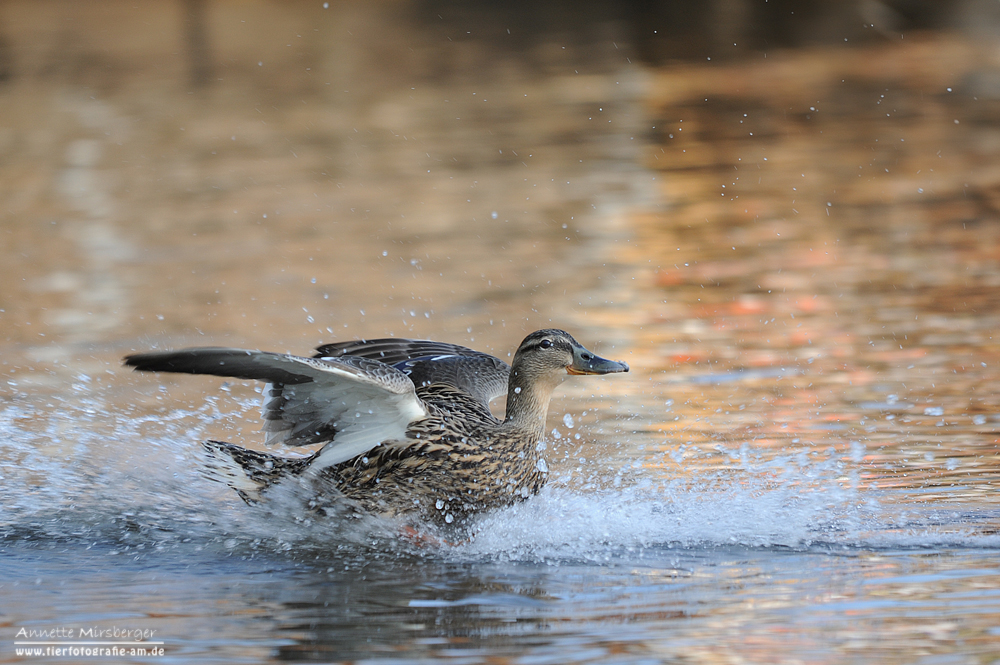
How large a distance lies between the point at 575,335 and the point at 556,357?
3095 millimetres

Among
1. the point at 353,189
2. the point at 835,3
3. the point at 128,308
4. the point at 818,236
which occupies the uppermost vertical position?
the point at 835,3

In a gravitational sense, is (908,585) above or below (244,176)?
below

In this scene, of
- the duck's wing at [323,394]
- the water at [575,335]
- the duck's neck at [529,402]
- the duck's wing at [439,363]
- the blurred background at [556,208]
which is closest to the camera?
the water at [575,335]

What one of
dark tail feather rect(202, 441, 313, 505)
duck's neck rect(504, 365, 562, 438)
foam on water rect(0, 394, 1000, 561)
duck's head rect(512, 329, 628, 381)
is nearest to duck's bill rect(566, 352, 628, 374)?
duck's head rect(512, 329, 628, 381)

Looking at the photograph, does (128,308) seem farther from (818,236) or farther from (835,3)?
(835,3)

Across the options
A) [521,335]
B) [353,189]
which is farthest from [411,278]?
[353,189]

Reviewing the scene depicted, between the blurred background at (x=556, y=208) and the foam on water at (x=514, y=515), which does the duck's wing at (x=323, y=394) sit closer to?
the foam on water at (x=514, y=515)

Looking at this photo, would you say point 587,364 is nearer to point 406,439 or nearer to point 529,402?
point 529,402

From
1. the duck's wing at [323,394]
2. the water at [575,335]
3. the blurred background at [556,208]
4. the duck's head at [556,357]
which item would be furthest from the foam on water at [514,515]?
the blurred background at [556,208]

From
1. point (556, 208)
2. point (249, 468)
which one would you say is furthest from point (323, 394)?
point (556, 208)

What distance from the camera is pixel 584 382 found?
877cm

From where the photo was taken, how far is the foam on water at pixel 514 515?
5.57 m

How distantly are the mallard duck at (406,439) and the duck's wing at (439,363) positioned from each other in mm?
357

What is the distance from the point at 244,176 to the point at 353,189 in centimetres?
161
